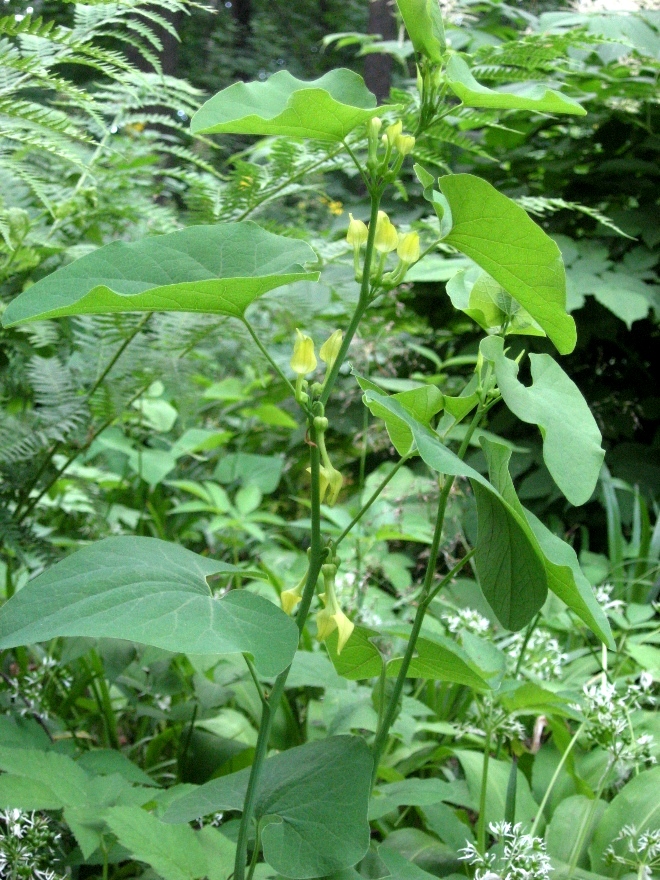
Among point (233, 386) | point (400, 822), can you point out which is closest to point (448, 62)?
point (400, 822)

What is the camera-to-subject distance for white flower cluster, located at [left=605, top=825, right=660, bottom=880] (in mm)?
825

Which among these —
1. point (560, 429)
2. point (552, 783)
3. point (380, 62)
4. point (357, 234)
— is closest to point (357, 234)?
point (357, 234)

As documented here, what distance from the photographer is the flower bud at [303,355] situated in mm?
662

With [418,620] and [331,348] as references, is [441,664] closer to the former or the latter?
[418,620]

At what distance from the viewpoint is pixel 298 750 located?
28.9 inches

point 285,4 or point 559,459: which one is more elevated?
point 559,459

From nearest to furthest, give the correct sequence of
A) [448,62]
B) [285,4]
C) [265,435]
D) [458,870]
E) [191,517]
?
[448,62] → [458,870] → [191,517] → [265,435] → [285,4]

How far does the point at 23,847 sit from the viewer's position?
0.77m

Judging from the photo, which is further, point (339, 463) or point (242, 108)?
point (339, 463)

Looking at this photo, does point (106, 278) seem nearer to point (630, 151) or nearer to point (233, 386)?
point (233, 386)

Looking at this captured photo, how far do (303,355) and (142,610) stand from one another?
0.80 feet

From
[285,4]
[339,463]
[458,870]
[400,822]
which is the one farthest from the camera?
[285,4]

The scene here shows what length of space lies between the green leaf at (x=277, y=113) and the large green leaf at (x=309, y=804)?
0.51 m

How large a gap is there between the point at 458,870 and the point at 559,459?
1.80 ft
